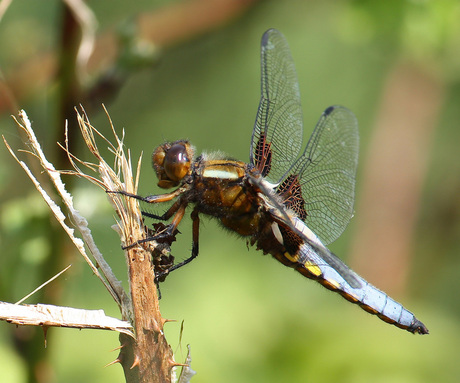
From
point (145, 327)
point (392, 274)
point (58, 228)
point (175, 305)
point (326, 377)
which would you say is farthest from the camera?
point (392, 274)

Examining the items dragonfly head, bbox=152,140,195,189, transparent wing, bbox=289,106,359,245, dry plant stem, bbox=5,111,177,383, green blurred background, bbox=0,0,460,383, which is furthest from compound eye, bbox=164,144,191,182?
dry plant stem, bbox=5,111,177,383

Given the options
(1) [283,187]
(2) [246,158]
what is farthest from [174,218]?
(2) [246,158]

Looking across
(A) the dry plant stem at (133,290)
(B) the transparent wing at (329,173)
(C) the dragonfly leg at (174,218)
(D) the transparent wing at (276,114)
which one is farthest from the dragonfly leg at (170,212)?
(A) the dry plant stem at (133,290)

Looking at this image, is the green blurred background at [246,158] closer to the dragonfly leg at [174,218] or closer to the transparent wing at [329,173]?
the dragonfly leg at [174,218]

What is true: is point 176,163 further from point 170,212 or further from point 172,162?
point 170,212

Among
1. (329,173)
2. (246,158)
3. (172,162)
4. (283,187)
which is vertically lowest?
(172,162)

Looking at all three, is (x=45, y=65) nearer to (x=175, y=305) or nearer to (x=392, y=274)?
(x=175, y=305)

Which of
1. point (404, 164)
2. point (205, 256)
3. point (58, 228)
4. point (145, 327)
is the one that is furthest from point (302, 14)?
point (145, 327)
